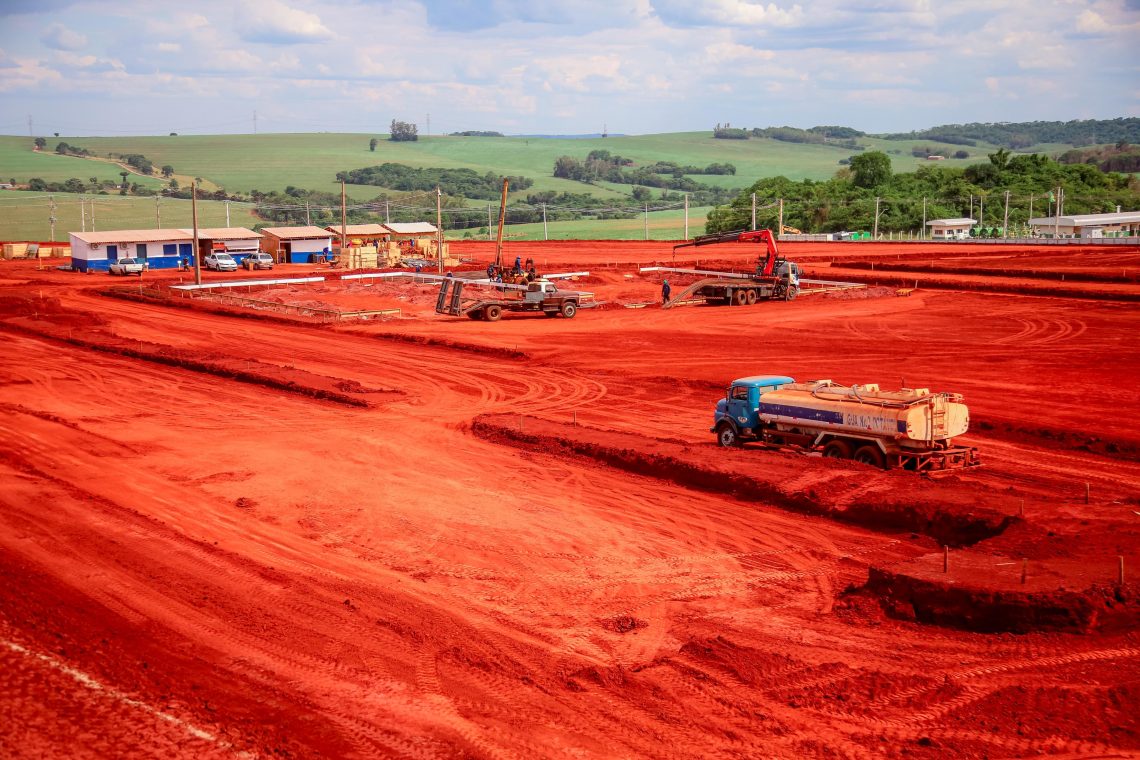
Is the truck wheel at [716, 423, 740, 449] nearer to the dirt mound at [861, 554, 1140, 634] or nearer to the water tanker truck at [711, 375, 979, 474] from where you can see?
the water tanker truck at [711, 375, 979, 474]

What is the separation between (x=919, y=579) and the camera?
49.0 ft

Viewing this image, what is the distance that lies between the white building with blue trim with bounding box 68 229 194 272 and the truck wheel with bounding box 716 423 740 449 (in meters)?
65.2

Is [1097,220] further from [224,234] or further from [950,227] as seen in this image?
[224,234]

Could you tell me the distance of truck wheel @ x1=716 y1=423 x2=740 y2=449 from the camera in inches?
973

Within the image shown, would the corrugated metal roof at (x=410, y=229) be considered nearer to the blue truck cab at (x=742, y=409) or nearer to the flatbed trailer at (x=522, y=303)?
the flatbed trailer at (x=522, y=303)

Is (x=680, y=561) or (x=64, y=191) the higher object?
(x=64, y=191)

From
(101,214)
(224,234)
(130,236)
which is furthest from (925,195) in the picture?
(101,214)

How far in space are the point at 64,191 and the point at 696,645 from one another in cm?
17750

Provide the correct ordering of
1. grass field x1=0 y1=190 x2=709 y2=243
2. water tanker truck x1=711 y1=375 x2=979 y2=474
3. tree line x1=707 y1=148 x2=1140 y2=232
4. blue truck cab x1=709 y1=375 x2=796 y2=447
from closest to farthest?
water tanker truck x1=711 y1=375 x2=979 y2=474 → blue truck cab x1=709 y1=375 x2=796 y2=447 → tree line x1=707 y1=148 x2=1140 y2=232 → grass field x1=0 y1=190 x2=709 y2=243

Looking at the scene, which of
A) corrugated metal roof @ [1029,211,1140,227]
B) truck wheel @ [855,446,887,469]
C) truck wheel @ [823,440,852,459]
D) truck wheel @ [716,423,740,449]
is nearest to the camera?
truck wheel @ [855,446,887,469]

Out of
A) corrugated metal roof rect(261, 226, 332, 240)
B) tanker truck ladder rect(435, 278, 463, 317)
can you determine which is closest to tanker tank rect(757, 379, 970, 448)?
tanker truck ladder rect(435, 278, 463, 317)

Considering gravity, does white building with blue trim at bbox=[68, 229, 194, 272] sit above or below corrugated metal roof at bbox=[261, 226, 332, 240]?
below

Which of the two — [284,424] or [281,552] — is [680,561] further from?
[284,424]

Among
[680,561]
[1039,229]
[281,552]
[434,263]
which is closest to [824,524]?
[680,561]
